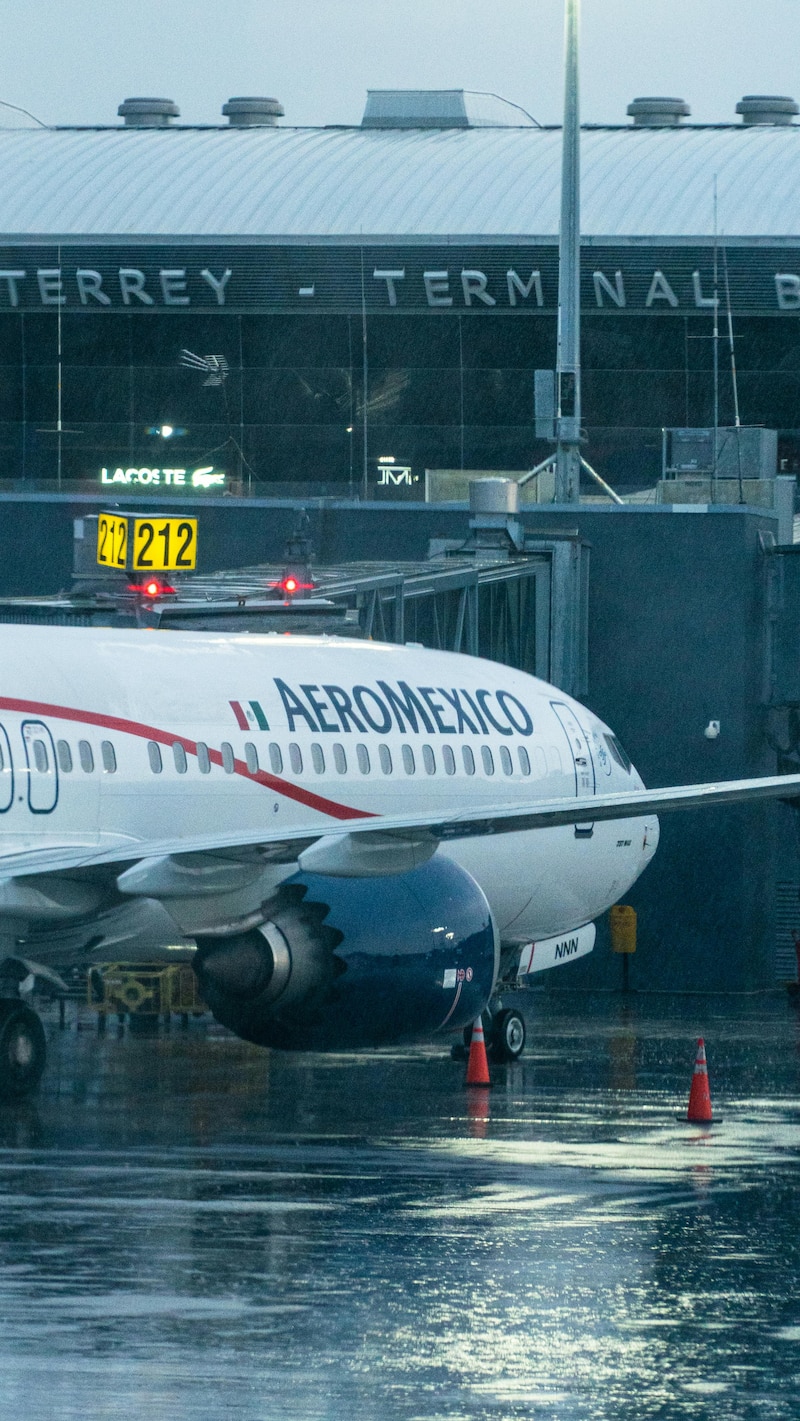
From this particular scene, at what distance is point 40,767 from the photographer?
813 inches

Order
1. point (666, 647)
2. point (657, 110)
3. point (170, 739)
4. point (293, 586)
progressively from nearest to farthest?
point (170, 739) → point (293, 586) → point (666, 647) → point (657, 110)

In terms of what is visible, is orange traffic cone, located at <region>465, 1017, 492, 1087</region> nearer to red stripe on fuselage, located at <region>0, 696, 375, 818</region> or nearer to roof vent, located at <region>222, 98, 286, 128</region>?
red stripe on fuselage, located at <region>0, 696, 375, 818</region>

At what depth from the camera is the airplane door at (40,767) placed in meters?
20.5

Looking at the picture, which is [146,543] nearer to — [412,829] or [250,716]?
[250,716]

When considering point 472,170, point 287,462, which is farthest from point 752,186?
point 287,462

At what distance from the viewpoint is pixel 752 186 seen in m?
55.3

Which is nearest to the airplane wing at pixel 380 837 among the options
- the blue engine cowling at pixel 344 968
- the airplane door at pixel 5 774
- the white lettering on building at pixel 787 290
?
the blue engine cowling at pixel 344 968

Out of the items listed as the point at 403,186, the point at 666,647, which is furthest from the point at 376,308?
the point at 666,647

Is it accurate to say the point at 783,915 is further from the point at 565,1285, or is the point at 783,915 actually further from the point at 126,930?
the point at 565,1285

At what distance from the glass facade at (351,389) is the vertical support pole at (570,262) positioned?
17.2 metres

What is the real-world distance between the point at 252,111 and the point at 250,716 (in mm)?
47313

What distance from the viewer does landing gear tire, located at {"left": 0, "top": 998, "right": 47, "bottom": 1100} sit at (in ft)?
66.4

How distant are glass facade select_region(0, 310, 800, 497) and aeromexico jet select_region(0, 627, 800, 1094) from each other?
2908 centimetres

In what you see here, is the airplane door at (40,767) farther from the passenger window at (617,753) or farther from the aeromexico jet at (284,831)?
the passenger window at (617,753)
